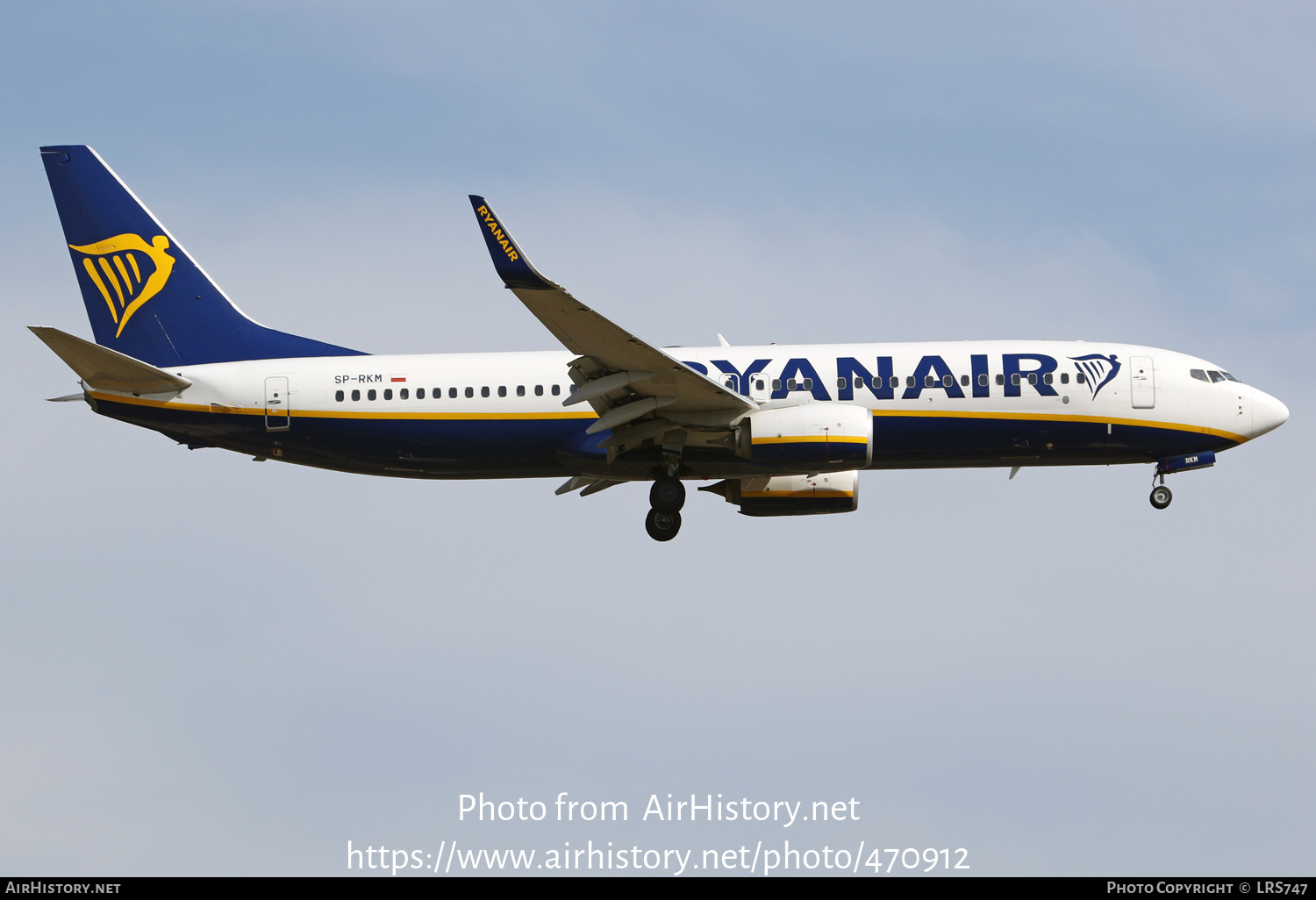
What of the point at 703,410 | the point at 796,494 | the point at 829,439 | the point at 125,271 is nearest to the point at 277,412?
the point at 125,271

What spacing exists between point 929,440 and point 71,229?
2265 centimetres

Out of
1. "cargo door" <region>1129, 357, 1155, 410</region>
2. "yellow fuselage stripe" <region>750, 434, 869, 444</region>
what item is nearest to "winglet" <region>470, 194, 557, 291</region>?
"yellow fuselage stripe" <region>750, 434, 869, 444</region>

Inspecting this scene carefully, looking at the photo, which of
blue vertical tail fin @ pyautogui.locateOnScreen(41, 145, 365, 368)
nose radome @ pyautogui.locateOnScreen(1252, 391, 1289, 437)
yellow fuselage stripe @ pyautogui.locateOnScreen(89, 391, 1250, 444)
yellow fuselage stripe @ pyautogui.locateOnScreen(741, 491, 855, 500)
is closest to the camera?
yellow fuselage stripe @ pyautogui.locateOnScreen(89, 391, 1250, 444)

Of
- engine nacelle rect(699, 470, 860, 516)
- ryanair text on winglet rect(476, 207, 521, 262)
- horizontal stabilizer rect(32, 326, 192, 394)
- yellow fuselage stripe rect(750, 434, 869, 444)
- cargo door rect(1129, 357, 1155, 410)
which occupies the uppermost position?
ryanair text on winglet rect(476, 207, 521, 262)

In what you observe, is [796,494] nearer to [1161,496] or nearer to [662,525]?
[662,525]

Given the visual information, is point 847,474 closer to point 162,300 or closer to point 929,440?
point 929,440

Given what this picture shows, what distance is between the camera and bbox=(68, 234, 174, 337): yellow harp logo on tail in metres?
37.2

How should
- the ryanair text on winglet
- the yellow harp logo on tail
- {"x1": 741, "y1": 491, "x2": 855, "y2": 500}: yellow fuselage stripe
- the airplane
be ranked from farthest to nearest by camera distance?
the yellow harp logo on tail
{"x1": 741, "y1": 491, "x2": 855, "y2": 500}: yellow fuselage stripe
the airplane
the ryanair text on winglet

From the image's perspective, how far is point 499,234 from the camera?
28156 mm

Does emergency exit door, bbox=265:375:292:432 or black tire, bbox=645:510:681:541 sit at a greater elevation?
emergency exit door, bbox=265:375:292:432

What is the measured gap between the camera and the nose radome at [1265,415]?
3550 centimetres

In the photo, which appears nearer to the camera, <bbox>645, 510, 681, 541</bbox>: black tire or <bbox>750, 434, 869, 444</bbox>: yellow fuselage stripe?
<bbox>750, 434, 869, 444</bbox>: yellow fuselage stripe

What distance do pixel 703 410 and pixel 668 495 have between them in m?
2.48

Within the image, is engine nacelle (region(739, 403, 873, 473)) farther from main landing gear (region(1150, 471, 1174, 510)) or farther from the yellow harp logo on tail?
the yellow harp logo on tail
